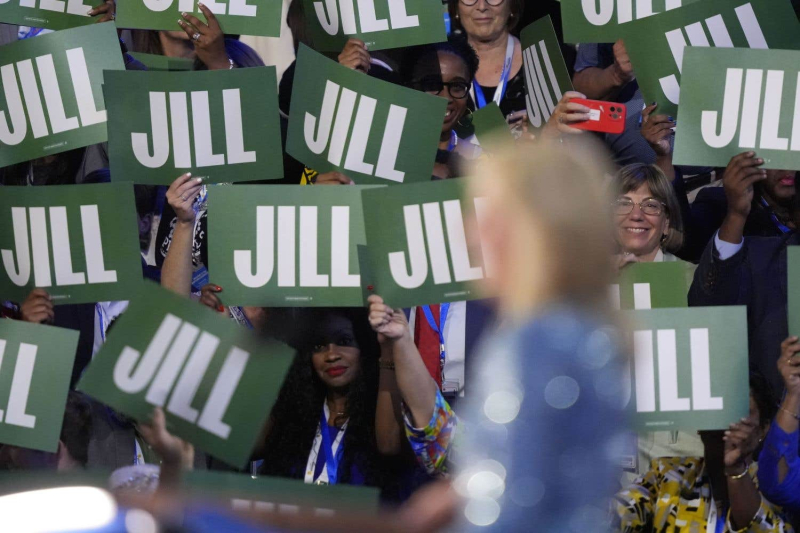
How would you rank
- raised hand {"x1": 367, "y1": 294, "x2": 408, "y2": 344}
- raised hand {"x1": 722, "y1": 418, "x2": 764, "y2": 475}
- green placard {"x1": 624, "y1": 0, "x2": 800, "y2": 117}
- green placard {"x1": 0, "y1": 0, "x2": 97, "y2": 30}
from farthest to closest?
1. green placard {"x1": 0, "y1": 0, "x2": 97, "y2": 30}
2. green placard {"x1": 624, "y1": 0, "x2": 800, "y2": 117}
3. raised hand {"x1": 722, "y1": 418, "x2": 764, "y2": 475}
4. raised hand {"x1": 367, "y1": 294, "x2": 408, "y2": 344}

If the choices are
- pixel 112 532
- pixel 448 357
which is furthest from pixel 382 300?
pixel 112 532

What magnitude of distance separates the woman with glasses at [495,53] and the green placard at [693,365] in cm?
143

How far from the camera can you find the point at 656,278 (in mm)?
3871

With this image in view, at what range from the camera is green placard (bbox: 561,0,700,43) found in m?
4.32

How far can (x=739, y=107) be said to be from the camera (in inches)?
157

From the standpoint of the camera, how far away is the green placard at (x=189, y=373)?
134 inches

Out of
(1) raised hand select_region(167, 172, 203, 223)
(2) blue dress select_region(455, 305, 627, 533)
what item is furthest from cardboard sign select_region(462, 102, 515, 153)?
(2) blue dress select_region(455, 305, 627, 533)

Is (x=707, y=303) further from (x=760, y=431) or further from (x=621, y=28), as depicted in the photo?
(x=621, y=28)

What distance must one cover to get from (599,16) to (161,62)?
5.66ft

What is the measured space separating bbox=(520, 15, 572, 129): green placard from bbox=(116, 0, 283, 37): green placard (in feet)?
3.06

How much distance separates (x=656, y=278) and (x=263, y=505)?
1.74 metres

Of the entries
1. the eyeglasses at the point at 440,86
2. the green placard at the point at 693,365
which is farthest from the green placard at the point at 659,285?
the eyeglasses at the point at 440,86

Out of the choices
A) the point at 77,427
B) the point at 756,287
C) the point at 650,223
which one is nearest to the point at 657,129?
the point at 650,223

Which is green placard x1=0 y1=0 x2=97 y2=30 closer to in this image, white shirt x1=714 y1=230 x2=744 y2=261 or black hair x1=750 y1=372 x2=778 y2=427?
white shirt x1=714 y1=230 x2=744 y2=261
